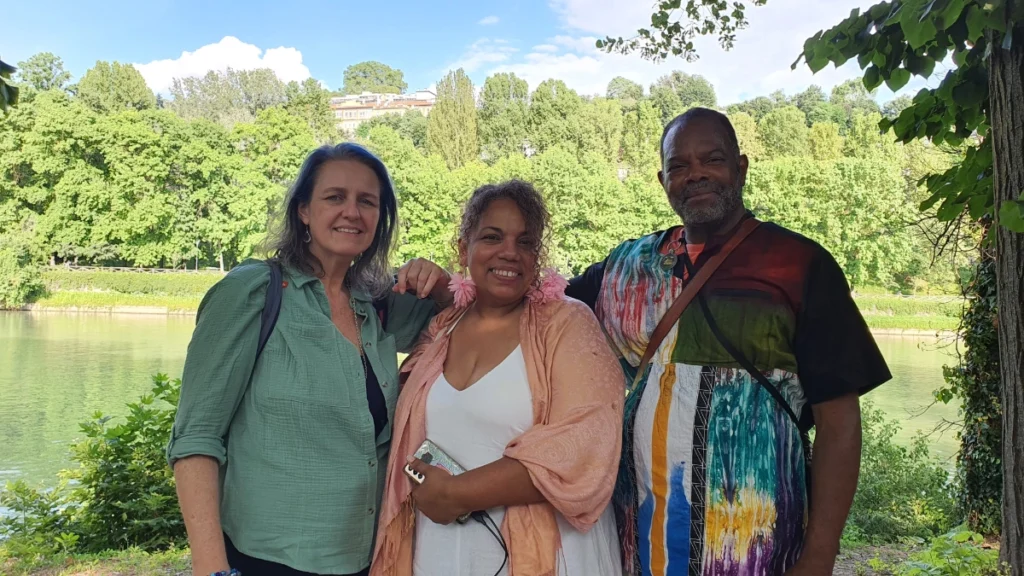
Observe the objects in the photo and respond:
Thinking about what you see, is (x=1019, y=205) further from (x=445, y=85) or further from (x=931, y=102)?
(x=445, y=85)

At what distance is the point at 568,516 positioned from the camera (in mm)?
2082

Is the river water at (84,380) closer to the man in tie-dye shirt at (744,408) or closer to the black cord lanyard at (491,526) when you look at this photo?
the man in tie-dye shirt at (744,408)

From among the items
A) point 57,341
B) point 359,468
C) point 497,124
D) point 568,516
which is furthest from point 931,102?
point 497,124

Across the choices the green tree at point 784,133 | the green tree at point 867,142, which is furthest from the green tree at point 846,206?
the green tree at point 784,133

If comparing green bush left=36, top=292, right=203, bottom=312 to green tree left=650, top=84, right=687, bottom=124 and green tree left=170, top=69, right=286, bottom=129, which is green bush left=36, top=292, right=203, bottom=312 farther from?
green tree left=650, top=84, right=687, bottom=124

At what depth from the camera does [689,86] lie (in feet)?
361

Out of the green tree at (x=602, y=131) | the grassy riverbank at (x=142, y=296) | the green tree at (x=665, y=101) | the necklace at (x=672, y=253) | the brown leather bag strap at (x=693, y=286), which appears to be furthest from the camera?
the green tree at (x=665, y=101)

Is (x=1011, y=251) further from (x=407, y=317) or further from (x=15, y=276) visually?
(x=15, y=276)

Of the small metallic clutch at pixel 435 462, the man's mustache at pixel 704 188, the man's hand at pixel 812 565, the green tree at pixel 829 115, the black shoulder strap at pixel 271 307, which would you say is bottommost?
the man's hand at pixel 812 565

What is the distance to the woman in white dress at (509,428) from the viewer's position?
6.77 ft

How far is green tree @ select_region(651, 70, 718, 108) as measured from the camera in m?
106

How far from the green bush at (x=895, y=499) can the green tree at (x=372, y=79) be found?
162m

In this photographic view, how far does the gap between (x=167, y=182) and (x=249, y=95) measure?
152ft

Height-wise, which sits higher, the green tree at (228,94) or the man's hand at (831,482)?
the green tree at (228,94)
